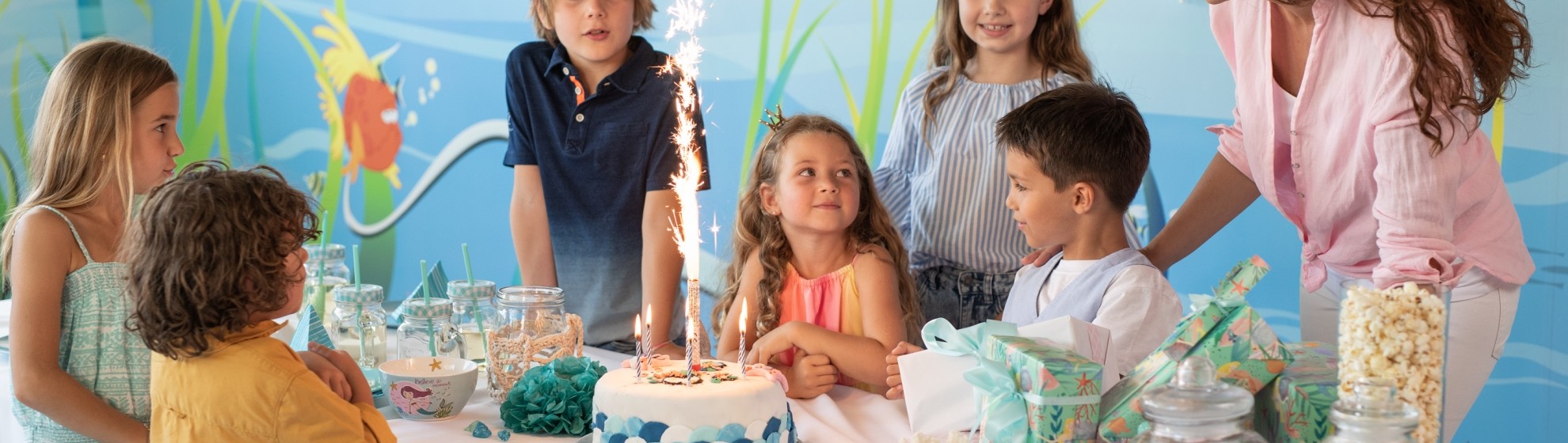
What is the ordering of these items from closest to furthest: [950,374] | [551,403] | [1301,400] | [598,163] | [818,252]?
[1301,400] → [950,374] → [551,403] → [818,252] → [598,163]

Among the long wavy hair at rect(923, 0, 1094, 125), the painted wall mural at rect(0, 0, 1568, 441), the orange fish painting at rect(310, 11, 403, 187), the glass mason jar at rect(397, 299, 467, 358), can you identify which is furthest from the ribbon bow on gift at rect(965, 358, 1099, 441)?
the orange fish painting at rect(310, 11, 403, 187)

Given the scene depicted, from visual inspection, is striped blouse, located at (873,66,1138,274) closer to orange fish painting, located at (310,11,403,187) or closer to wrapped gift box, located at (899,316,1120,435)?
wrapped gift box, located at (899,316,1120,435)

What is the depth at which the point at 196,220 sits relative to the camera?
52.7 inches

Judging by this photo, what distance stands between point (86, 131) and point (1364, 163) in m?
1.65

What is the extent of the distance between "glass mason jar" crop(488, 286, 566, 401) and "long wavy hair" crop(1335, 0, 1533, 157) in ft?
3.72

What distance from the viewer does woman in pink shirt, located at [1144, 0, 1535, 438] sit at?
1.42m

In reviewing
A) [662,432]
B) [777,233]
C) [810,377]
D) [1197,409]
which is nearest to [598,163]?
[777,233]

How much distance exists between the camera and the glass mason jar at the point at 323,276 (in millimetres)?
2205

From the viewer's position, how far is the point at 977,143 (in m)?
2.22

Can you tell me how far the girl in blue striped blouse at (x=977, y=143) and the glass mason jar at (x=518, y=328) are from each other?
78 centimetres

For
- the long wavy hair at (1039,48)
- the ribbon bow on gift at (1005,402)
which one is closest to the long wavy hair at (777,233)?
the long wavy hair at (1039,48)

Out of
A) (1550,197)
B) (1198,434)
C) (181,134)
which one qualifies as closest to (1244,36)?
(1198,434)

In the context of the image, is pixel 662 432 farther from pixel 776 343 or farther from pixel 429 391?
pixel 776 343

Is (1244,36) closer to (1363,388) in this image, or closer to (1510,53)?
(1510,53)
